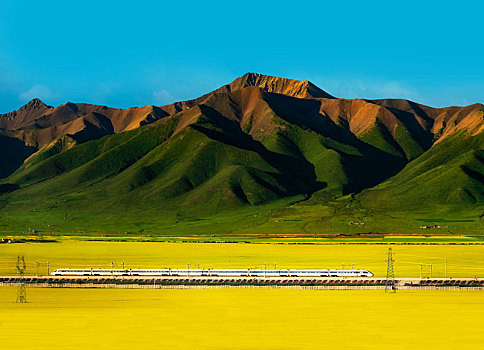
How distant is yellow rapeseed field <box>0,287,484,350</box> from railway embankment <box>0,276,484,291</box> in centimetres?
553

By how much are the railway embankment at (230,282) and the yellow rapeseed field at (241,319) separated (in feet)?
18.1

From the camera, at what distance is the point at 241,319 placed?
8681 cm

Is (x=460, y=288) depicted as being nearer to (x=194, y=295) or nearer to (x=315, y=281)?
(x=315, y=281)

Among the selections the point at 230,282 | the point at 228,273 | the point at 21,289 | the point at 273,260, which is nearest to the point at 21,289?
the point at 21,289

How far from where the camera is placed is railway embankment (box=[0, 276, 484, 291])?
124 meters

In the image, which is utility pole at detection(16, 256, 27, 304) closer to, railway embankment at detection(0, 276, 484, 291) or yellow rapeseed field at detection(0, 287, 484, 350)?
railway embankment at detection(0, 276, 484, 291)

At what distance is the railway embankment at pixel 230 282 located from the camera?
406ft

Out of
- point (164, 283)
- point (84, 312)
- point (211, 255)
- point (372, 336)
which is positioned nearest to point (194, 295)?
point (164, 283)

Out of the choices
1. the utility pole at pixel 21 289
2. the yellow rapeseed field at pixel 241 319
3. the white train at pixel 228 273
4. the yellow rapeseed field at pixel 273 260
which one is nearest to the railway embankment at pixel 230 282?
the utility pole at pixel 21 289

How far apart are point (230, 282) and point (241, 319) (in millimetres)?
40168

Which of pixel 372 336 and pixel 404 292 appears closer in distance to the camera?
pixel 372 336

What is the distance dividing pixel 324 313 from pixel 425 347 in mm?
23339

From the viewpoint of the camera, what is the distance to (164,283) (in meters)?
127

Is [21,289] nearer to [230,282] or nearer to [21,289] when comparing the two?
[21,289]
